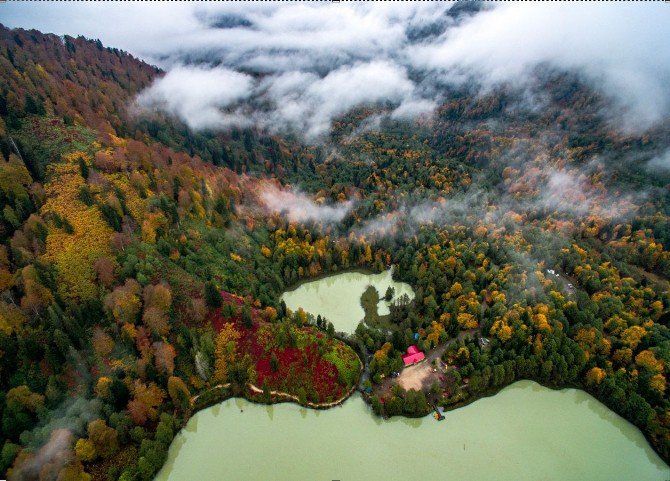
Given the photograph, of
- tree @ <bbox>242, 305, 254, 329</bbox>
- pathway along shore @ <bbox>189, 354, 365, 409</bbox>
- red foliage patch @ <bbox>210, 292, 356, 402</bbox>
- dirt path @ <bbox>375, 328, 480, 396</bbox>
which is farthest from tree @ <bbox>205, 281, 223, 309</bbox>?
dirt path @ <bbox>375, 328, 480, 396</bbox>

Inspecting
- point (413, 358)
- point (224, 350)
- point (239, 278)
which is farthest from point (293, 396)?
point (239, 278)

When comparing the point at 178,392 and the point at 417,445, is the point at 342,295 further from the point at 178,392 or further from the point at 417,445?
the point at 178,392

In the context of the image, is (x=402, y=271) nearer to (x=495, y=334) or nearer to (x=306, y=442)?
(x=495, y=334)

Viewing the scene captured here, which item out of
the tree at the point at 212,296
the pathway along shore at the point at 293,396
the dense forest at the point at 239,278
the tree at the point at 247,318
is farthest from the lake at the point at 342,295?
the tree at the point at 212,296

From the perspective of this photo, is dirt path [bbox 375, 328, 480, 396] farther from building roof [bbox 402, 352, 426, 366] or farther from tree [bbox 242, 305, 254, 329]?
tree [bbox 242, 305, 254, 329]

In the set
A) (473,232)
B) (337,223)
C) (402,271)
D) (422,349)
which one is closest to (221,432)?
(422,349)
